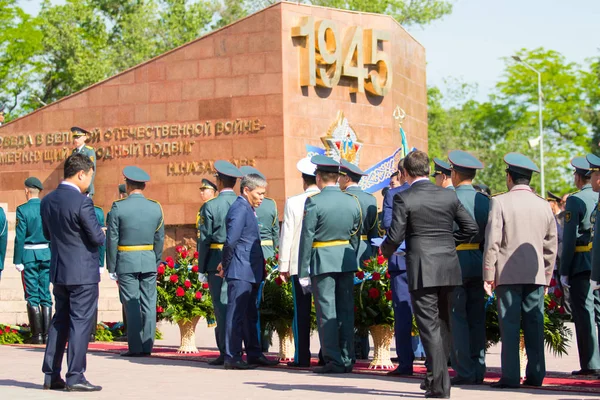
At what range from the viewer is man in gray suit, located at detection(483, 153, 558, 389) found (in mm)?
8617

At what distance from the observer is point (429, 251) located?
26.8ft

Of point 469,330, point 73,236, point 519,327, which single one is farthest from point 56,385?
point 519,327

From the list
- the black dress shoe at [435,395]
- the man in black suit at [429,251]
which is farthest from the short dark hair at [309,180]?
the black dress shoe at [435,395]

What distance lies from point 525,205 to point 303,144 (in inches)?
452

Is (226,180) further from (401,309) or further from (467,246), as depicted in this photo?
(467,246)

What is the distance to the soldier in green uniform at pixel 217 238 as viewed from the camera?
10773 mm

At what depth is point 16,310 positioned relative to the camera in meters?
15.3

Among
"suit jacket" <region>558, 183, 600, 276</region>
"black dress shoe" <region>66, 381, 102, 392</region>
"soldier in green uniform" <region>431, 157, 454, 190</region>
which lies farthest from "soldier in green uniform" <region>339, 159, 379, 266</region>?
"black dress shoe" <region>66, 381, 102, 392</region>

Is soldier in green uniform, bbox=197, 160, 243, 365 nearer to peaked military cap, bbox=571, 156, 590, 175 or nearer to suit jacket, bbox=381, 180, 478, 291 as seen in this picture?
suit jacket, bbox=381, 180, 478, 291

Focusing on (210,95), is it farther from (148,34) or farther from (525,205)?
(148,34)

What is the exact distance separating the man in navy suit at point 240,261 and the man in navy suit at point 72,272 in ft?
5.72

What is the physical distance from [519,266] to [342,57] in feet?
40.6

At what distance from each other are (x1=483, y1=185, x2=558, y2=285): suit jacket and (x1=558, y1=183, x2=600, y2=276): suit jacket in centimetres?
85

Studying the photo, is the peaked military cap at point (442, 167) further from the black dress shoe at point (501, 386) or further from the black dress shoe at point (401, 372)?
the black dress shoe at point (501, 386)
